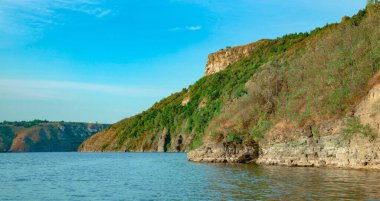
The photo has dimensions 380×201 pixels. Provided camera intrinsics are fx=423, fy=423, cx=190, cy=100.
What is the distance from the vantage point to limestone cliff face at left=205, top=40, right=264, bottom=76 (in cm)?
17669

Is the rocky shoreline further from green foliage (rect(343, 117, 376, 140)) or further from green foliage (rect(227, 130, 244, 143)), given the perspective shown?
green foliage (rect(227, 130, 244, 143))

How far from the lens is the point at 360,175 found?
117 feet

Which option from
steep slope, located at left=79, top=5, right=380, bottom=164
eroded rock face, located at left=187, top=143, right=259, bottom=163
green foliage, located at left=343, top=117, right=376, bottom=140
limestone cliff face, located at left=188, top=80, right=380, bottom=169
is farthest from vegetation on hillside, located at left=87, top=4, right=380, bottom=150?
green foliage, located at left=343, top=117, right=376, bottom=140

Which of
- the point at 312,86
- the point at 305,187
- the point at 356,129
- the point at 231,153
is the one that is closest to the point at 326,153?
the point at 356,129

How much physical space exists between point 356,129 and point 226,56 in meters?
141

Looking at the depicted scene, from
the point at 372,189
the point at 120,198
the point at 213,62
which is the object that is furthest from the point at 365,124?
the point at 213,62

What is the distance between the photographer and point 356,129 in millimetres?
41344

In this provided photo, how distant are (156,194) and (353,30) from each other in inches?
1658

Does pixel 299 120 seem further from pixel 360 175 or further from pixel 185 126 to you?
pixel 185 126

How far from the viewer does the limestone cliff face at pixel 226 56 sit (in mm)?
176688

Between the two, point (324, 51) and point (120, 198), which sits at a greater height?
point (324, 51)

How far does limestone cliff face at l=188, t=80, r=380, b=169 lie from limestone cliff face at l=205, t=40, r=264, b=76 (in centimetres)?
11843

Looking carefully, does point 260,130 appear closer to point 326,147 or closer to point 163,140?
point 326,147

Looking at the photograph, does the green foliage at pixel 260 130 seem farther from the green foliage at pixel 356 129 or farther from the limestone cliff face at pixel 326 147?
the green foliage at pixel 356 129
